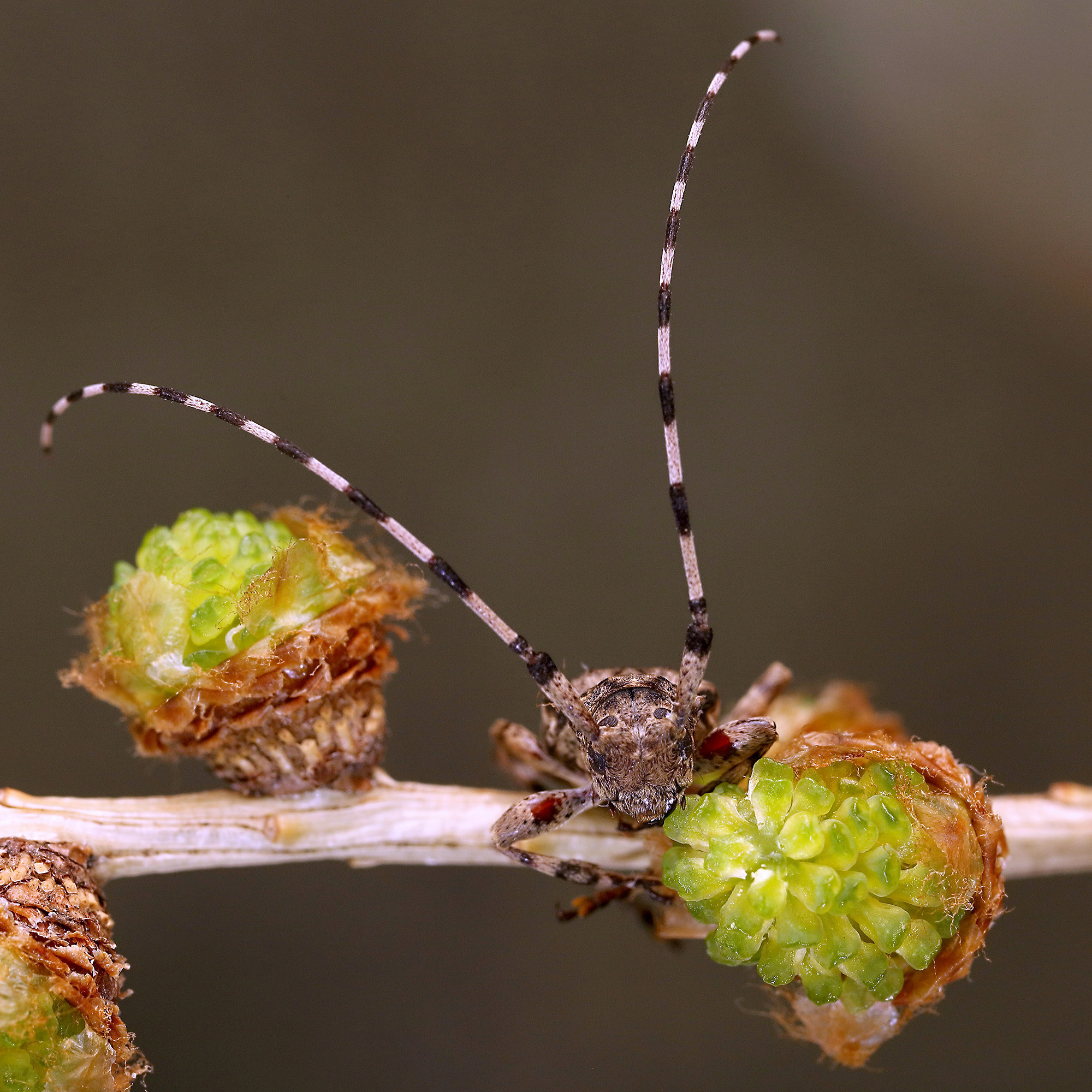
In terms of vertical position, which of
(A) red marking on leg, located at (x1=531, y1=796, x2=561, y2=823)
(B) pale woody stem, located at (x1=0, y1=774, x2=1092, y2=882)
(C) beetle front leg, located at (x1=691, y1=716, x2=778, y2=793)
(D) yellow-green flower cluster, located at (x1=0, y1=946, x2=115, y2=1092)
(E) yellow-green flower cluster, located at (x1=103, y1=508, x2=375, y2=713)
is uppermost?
(E) yellow-green flower cluster, located at (x1=103, y1=508, x2=375, y2=713)

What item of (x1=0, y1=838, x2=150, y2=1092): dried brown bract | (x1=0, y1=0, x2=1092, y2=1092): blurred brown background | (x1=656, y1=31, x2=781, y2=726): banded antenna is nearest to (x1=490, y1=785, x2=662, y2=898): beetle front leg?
(x1=656, y1=31, x2=781, y2=726): banded antenna

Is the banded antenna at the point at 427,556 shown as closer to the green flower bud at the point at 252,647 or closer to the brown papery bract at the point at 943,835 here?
the green flower bud at the point at 252,647

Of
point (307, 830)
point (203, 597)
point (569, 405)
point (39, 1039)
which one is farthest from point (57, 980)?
point (569, 405)

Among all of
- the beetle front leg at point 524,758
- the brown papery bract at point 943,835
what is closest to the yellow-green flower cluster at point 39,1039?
the beetle front leg at point 524,758

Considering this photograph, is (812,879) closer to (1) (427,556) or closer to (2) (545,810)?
(2) (545,810)

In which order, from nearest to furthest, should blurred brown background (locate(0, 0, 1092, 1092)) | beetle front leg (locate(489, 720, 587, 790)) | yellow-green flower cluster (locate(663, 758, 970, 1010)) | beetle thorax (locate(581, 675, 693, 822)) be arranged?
1. yellow-green flower cluster (locate(663, 758, 970, 1010))
2. beetle thorax (locate(581, 675, 693, 822))
3. beetle front leg (locate(489, 720, 587, 790))
4. blurred brown background (locate(0, 0, 1092, 1092))

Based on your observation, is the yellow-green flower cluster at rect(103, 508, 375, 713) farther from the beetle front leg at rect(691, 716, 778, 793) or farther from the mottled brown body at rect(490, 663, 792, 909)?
the beetle front leg at rect(691, 716, 778, 793)

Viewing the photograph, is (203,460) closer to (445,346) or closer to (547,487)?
(445,346)

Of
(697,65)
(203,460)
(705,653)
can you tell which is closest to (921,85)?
(697,65)
